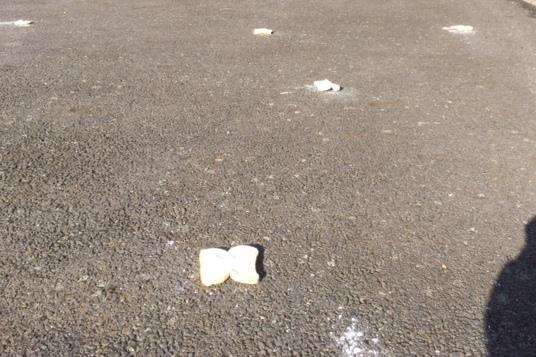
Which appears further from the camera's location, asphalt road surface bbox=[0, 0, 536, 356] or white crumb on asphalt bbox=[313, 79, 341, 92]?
white crumb on asphalt bbox=[313, 79, 341, 92]

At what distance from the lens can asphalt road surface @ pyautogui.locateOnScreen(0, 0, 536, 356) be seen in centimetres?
292

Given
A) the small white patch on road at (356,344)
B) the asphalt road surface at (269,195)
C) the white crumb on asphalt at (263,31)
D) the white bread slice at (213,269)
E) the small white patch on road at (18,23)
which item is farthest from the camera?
the small white patch on road at (18,23)

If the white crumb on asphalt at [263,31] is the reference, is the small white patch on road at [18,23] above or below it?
below

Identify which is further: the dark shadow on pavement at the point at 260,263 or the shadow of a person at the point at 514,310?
the dark shadow on pavement at the point at 260,263

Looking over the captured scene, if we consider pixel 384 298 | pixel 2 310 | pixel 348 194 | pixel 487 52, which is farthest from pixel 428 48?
pixel 2 310

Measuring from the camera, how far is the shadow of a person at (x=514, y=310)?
281cm

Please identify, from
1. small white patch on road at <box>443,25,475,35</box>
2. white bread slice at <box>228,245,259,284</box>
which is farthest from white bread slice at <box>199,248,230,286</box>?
small white patch on road at <box>443,25,475,35</box>

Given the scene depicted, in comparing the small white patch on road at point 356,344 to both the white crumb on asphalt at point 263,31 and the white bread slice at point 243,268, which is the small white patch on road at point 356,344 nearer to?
the white bread slice at point 243,268

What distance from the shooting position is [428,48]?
298 inches

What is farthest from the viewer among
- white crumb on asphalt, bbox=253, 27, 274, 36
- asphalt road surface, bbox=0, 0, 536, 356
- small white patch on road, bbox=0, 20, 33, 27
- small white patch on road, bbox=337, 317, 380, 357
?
small white patch on road, bbox=0, 20, 33, 27

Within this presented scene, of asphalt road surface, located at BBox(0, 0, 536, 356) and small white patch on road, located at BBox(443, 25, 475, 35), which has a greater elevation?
asphalt road surface, located at BBox(0, 0, 536, 356)

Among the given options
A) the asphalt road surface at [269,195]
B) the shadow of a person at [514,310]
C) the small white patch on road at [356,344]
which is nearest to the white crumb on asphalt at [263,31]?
the asphalt road surface at [269,195]

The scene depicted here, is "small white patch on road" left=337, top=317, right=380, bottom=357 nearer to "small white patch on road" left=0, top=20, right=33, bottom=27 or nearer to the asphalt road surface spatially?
the asphalt road surface

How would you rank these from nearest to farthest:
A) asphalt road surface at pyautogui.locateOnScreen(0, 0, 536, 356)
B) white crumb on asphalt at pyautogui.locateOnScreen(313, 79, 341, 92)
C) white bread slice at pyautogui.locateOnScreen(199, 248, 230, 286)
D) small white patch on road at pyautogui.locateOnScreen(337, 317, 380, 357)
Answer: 1. small white patch on road at pyautogui.locateOnScreen(337, 317, 380, 357)
2. asphalt road surface at pyautogui.locateOnScreen(0, 0, 536, 356)
3. white bread slice at pyautogui.locateOnScreen(199, 248, 230, 286)
4. white crumb on asphalt at pyautogui.locateOnScreen(313, 79, 341, 92)
